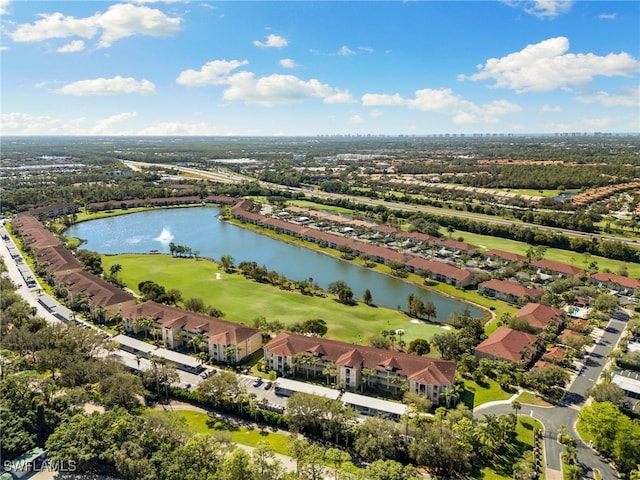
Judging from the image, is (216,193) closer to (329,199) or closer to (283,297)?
(329,199)

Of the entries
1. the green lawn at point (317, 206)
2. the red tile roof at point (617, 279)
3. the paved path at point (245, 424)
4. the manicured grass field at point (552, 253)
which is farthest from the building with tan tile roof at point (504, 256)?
the paved path at point (245, 424)

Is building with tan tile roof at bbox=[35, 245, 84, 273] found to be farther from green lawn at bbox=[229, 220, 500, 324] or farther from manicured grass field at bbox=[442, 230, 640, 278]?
manicured grass field at bbox=[442, 230, 640, 278]

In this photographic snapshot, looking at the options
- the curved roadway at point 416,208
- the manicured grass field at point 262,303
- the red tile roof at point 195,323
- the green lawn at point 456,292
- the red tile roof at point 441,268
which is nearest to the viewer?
the red tile roof at point 195,323

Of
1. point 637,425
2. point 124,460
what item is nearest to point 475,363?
point 637,425

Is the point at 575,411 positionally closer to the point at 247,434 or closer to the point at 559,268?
the point at 247,434

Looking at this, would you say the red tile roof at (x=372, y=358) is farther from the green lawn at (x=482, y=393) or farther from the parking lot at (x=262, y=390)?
the parking lot at (x=262, y=390)

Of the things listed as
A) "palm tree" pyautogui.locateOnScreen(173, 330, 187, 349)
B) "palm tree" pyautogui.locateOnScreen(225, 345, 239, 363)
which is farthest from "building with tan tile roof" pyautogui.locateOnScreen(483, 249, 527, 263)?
"palm tree" pyautogui.locateOnScreen(173, 330, 187, 349)
